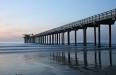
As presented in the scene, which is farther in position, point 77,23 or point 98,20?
point 77,23

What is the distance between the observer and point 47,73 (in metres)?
12.1

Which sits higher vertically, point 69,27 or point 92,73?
point 69,27

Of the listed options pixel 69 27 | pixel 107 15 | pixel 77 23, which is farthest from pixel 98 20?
pixel 69 27

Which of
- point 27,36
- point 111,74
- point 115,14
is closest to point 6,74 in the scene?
point 111,74

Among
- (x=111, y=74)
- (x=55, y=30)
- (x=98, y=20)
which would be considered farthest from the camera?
(x=55, y=30)

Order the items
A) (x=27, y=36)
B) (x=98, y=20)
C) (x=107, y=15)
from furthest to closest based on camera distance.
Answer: (x=27, y=36), (x=98, y=20), (x=107, y=15)

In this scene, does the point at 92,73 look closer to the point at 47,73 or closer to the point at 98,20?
the point at 47,73

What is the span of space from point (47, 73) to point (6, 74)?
192cm

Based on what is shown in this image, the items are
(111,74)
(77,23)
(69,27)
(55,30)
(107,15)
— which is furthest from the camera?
(55,30)

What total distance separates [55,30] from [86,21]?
17.6m

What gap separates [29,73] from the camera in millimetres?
12102

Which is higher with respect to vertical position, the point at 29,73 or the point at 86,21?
the point at 86,21

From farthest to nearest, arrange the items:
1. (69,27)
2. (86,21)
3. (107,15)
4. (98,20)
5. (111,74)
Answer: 1. (69,27)
2. (86,21)
3. (98,20)
4. (107,15)
5. (111,74)

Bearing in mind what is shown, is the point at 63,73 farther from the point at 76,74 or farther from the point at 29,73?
the point at 29,73
